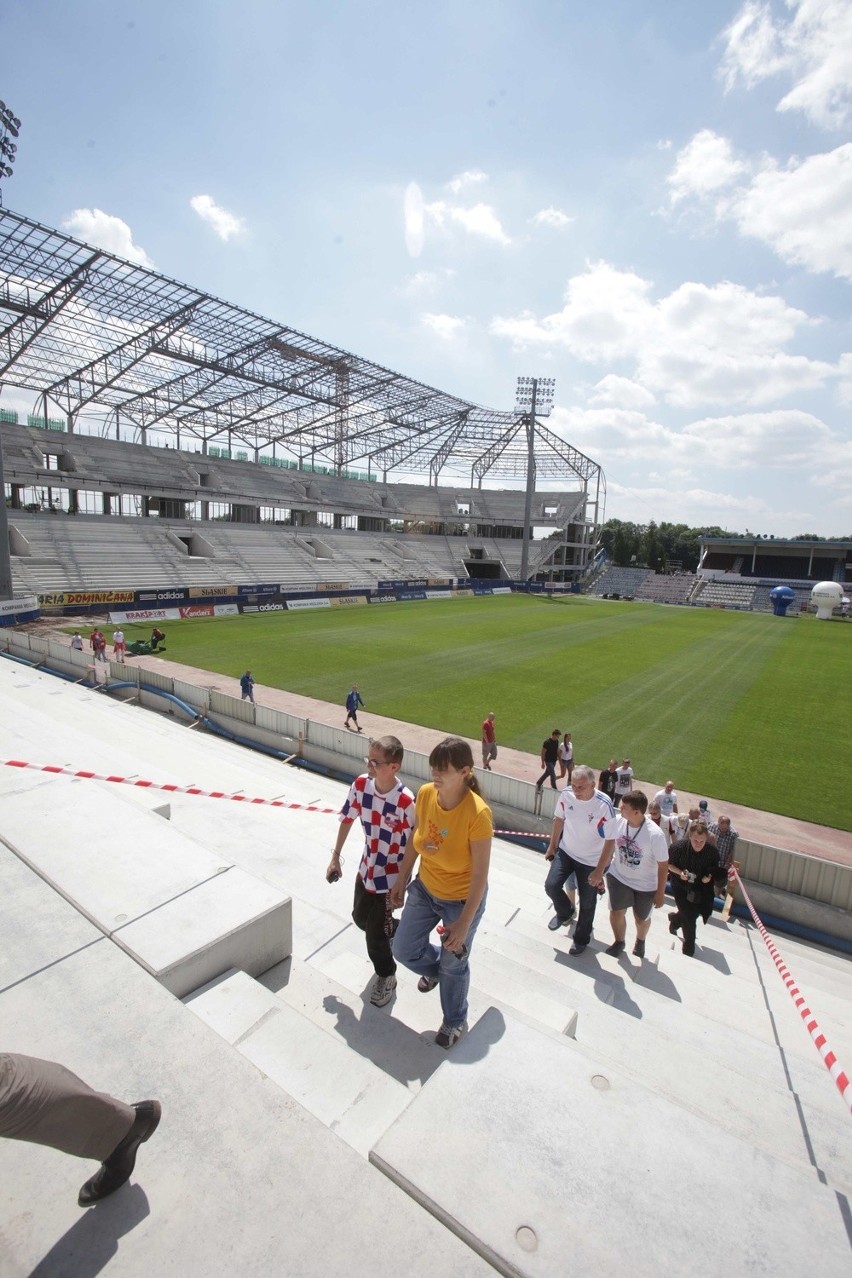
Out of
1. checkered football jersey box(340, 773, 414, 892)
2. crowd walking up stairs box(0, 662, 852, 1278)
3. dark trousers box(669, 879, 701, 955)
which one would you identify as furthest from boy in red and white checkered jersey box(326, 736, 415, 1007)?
dark trousers box(669, 879, 701, 955)

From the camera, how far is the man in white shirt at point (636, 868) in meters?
5.11

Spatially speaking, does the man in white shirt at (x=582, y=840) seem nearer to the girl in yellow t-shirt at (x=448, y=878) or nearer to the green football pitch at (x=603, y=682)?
the girl in yellow t-shirt at (x=448, y=878)

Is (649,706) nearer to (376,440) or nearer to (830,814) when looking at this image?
(830,814)

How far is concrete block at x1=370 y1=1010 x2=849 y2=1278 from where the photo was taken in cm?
180

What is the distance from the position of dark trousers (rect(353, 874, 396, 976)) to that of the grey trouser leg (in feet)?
5.54

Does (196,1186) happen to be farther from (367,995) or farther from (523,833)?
(523,833)

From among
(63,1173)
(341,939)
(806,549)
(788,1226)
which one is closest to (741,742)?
(341,939)

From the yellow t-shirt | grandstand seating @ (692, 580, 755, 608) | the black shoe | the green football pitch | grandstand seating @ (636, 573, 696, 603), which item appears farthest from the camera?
grandstand seating @ (636, 573, 696, 603)

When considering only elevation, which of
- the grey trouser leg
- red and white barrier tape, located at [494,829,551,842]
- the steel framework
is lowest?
red and white barrier tape, located at [494,829,551,842]

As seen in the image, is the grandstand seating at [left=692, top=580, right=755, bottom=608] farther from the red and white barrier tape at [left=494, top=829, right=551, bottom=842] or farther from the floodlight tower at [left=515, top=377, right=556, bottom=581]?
the red and white barrier tape at [left=494, top=829, right=551, bottom=842]

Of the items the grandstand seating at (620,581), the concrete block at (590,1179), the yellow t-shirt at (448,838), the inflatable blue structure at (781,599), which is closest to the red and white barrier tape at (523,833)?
the yellow t-shirt at (448,838)

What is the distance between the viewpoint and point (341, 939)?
4.22 meters

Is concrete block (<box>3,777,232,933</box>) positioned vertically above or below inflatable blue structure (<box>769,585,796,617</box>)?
above

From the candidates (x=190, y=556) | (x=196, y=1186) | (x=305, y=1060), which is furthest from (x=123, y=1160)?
(x=190, y=556)
